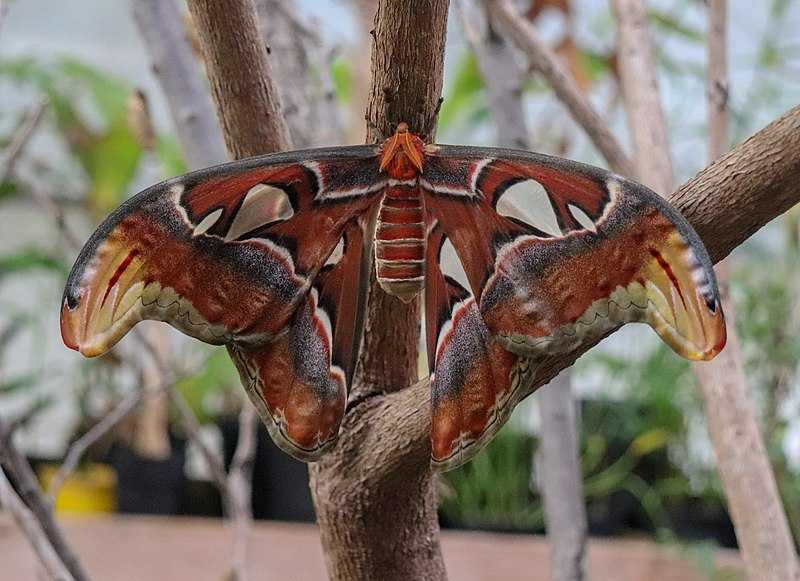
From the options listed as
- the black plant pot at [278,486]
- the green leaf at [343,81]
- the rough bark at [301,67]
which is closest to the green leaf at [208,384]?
the black plant pot at [278,486]

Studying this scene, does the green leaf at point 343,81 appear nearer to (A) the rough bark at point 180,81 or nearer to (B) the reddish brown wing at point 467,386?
(A) the rough bark at point 180,81

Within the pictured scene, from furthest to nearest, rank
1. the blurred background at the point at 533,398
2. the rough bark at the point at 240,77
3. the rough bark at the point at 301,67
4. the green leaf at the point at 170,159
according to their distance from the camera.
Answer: the green leaf at the point at 170,159 → the blurred background at the point at 533,398 → the rough bark at the point at 301,67 → the rough bark at the point at 240,77

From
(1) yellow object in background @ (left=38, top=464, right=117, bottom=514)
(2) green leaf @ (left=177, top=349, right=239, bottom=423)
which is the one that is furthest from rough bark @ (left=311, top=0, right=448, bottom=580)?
(1) yellow object in background @ (left=38, top=464, right=117, bottom=514)

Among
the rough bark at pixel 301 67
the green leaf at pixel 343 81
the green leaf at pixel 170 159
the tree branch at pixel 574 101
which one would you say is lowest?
the tree branch at pixel 574 101

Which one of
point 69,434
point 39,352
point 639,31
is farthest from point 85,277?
point 39,352

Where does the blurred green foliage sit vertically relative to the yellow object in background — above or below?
above

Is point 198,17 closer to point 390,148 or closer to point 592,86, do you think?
point 390,148

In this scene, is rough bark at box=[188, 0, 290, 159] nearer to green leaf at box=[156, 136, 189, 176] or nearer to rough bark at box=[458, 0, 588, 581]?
rough bark at box=[458, 0, 588, 581]
